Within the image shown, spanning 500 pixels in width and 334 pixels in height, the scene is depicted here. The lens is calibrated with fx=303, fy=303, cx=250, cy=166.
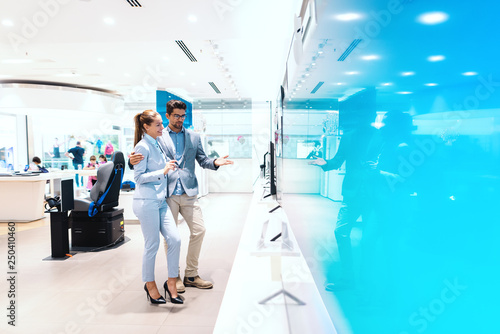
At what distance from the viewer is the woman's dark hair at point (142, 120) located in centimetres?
258

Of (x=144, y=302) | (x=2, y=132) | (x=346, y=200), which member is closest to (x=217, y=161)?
(x=144, y=302)

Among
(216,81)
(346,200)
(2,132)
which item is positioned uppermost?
(216,81)

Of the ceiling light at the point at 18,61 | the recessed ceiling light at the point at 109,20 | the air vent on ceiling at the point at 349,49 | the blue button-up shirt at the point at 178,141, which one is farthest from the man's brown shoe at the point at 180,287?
the ceiling light at the point at 18,61

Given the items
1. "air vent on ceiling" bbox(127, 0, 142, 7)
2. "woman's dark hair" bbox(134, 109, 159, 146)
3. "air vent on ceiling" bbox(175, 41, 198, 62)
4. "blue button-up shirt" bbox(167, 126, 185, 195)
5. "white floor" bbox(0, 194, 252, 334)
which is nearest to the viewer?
"white floor" bbox(0, 194, 252, 334)

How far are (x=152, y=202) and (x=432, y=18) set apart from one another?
7.77ft

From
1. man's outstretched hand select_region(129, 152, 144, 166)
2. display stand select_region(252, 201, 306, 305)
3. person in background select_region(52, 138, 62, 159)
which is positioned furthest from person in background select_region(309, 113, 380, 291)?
person in background select_region(52, 138, 62, 159)

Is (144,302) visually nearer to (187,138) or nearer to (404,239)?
(187,138)

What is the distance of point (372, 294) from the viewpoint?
29.8 inches

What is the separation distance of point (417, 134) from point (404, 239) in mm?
192

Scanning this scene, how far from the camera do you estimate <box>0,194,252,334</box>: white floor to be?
233cm

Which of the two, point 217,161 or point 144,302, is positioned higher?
point 217,161

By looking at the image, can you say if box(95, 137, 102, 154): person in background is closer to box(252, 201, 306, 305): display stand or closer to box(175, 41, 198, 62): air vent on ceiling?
box(175, 41, 198, 62): air vent on ceiling

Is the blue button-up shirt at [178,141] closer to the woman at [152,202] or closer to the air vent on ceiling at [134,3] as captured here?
the woman at [152,202]

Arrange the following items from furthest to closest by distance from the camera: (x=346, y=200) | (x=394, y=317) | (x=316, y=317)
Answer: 1. (x=316, y=317)
2. (x=346, y=200)
3. (x=394, y=317)
